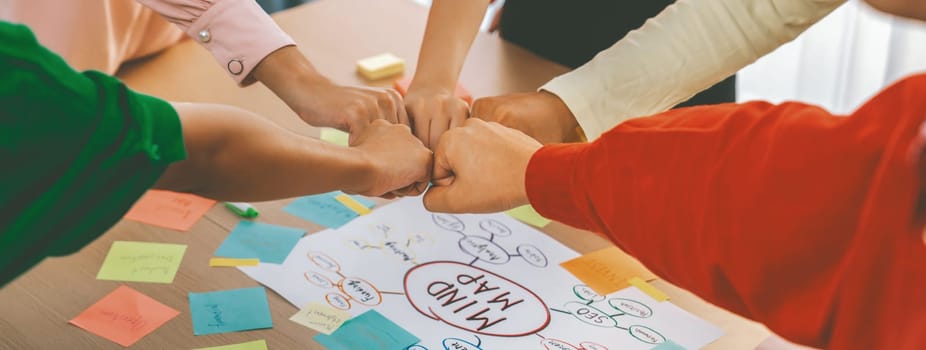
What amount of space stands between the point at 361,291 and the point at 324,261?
0.07m

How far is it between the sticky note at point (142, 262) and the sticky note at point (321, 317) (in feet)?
0.49

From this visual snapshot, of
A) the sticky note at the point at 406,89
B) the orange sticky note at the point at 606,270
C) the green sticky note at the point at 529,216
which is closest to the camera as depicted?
the orange sticky note at the point at 606,270

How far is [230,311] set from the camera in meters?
0.94

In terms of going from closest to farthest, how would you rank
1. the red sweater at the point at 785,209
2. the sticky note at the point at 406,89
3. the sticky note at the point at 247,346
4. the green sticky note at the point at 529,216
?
the red sweater at the point at 785,209
the sticky note at the point at 247,346
the green sticky note at the point at 529,216
the sticky note at the point at 406,89

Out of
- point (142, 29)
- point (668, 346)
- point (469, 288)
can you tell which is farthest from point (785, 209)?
point (142, 29)

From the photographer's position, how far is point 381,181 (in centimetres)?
102

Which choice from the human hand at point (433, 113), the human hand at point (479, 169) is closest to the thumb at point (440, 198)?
the human hand at point (479, 169)

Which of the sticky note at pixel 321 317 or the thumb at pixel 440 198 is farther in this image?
the thumb at pixel 440 198

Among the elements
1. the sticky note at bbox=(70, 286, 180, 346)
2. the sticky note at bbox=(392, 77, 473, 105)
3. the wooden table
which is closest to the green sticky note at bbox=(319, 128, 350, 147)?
the wooden table

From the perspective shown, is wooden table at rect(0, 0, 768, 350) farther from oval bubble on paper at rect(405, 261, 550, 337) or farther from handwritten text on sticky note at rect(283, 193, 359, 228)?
oval bubble on paper at rect(405, 261, 550, 337)

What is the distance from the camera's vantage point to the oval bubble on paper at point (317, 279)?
986 millimetres

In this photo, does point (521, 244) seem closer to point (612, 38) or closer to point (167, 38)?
point (612, 38)

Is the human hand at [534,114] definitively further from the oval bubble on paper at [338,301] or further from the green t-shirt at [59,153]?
the green t-shirt at [59,153]

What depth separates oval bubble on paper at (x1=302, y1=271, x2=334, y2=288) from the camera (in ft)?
3.23
